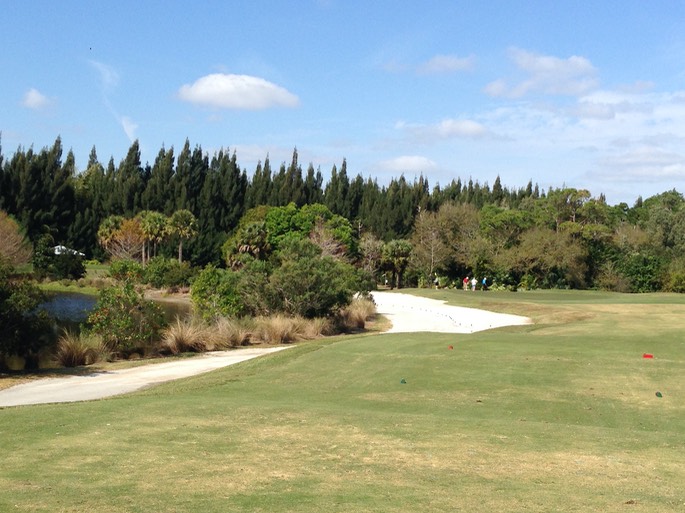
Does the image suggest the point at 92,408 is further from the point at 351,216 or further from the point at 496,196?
the point at 496,196

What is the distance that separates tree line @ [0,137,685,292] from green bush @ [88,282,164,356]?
50441mm

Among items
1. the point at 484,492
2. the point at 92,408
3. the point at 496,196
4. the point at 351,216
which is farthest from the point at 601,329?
the point at 496,196

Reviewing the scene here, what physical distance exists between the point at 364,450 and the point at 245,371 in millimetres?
11441

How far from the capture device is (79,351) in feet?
82.0

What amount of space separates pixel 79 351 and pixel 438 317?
2537 cm

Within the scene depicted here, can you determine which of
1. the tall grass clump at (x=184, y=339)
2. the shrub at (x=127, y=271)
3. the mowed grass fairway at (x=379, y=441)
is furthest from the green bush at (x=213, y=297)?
the mowed grass fairway at (x=379, y=441)

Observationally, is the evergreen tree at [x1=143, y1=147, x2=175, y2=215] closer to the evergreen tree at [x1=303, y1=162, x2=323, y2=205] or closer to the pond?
the evergreen tree at [x1=303, y1=162, x2=323, y2=205]

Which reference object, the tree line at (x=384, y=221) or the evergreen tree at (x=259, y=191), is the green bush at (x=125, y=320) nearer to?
the tree line at (x=384, y=221)

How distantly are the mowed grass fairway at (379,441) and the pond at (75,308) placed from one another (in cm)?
2044

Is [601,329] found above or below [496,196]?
below

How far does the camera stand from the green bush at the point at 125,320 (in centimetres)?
2733

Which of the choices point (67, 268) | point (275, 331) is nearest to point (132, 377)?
point (275, 331)

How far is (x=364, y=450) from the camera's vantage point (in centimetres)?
958

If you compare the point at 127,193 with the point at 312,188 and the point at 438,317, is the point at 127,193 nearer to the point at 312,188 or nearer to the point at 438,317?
the point at 312,188
